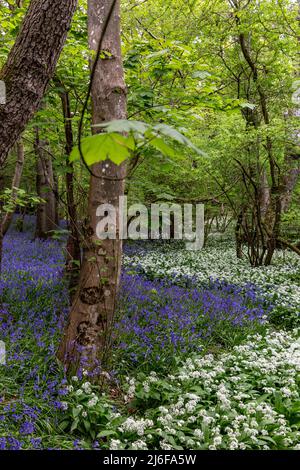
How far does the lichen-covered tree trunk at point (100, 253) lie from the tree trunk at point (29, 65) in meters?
1.69

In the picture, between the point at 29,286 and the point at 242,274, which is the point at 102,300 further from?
the point at 242,274

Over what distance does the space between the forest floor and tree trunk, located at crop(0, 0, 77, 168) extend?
2337mm

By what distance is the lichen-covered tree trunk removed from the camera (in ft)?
13.8

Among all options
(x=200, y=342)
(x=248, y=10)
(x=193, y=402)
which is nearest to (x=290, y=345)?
(x=200, y=342)

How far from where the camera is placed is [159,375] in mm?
4910

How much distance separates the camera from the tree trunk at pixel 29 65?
7.89ft

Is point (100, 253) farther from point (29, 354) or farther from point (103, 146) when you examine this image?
point (103, 146)

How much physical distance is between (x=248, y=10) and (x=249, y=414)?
977 cm

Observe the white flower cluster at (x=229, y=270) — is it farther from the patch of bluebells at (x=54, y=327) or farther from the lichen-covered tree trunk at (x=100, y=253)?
the lichen-covered tree trunk at (x=100, y=253)

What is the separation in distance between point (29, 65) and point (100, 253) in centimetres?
228

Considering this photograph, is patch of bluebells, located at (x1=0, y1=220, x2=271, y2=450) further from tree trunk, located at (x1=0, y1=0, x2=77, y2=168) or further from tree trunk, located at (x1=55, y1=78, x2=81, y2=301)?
tree trunk, located at (x1=0, y1=0, x2=77, y2=168)

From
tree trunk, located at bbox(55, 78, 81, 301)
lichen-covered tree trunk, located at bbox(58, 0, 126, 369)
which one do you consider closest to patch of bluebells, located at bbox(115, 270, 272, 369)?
lichen-covered tree trunk, located at bbox(58, 0, 126, 369)

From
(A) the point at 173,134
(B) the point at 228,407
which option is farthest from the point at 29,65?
(B) the point at 228,407

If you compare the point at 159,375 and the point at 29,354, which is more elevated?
the point at 29,354
